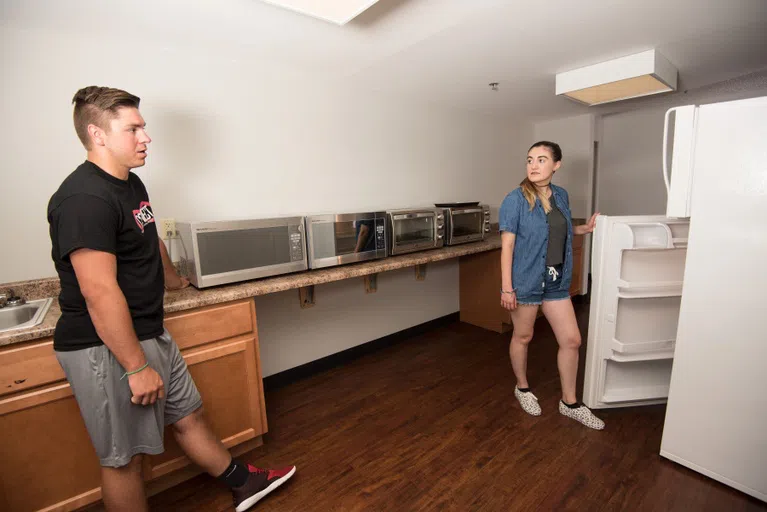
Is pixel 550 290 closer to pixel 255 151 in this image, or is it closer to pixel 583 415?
pixel 583 415

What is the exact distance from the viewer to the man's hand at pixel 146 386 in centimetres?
115

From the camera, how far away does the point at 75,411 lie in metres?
1.39

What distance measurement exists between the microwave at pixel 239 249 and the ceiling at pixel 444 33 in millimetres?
953

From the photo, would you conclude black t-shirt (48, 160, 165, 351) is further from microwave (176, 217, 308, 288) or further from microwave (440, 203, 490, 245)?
microwave (440, 203, 490, 245)

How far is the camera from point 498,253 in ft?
10.7

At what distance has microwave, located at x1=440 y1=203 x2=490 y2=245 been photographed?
2.88 metres

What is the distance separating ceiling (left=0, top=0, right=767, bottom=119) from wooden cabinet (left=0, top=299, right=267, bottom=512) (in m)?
1.36

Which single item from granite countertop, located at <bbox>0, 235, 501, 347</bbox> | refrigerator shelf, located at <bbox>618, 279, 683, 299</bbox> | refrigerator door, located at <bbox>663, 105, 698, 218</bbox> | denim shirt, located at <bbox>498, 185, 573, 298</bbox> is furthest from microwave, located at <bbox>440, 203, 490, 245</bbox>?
refrigerator door, located at <bbox>663, 105, 698, 218</bbox>

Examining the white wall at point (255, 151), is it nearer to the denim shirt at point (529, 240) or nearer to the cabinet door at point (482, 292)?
the cabinet door at point (482, 292)

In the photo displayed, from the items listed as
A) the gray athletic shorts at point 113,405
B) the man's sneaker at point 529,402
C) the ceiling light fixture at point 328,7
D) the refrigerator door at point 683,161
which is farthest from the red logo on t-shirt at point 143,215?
the man's sneaker at point 529,402

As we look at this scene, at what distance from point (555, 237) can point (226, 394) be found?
6.08ft

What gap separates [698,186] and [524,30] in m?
1.14

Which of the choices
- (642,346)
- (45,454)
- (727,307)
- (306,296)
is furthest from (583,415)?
(45,454)

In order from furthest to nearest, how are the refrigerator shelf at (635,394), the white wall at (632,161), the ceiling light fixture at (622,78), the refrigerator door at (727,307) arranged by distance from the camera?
the white wall at (632,161) < the ceiling light fixture at (622,78) < the refrigerator shelf at (635,394) < the refrigerator door at (727,307)
